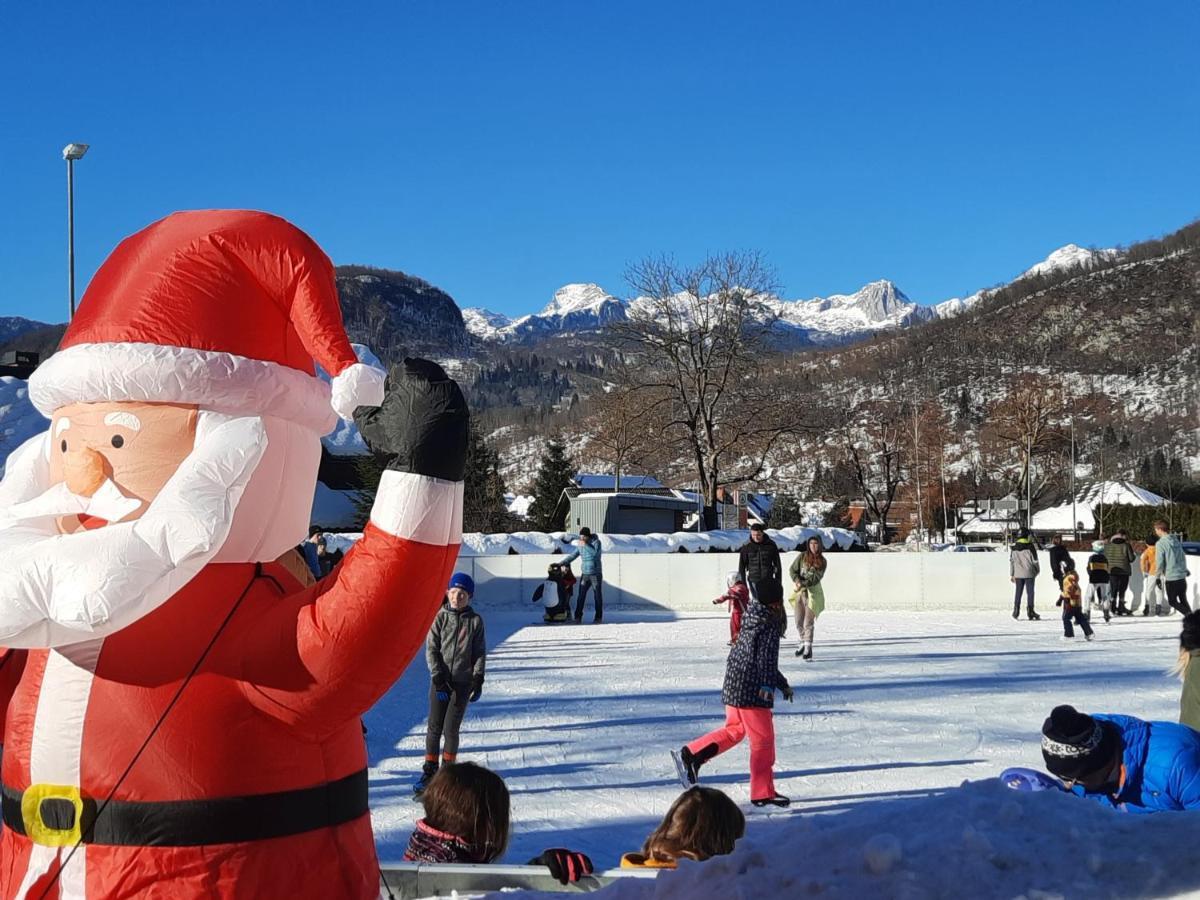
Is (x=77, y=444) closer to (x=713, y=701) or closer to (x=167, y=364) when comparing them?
(x=167, y=364)

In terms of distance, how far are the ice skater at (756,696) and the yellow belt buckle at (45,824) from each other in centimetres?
446

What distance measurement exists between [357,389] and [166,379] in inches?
19.0

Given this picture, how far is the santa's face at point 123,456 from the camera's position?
2.35 meters

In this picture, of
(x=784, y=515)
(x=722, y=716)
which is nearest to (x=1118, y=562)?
(x=722, y=716)

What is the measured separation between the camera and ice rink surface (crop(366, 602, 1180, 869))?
648cm

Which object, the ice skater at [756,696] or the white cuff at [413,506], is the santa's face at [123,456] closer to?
the white cuff at [413,506]

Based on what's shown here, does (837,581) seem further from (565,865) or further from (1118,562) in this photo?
(565,865)

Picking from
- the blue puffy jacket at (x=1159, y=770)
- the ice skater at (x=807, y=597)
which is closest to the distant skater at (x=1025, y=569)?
the ice skater at (x=807, y=597)

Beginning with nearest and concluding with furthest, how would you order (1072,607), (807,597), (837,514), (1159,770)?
(1159,770), (807,597), (1072,607), (837,514)

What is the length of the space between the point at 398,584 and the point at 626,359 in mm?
38190

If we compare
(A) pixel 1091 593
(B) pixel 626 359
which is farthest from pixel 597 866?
(B) pixel 626 359

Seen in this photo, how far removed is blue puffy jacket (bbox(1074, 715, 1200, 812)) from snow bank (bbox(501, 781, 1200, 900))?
199cm

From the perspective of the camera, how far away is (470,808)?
378 centimetres

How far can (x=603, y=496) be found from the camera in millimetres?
37188
